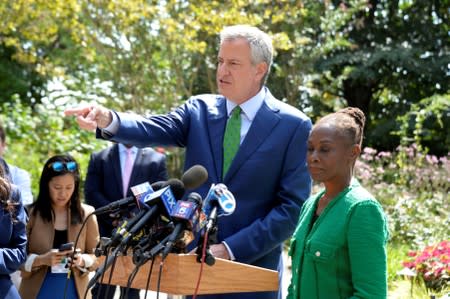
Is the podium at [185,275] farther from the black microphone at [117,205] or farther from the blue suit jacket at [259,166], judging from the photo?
the blue suit jacket at [259,166]

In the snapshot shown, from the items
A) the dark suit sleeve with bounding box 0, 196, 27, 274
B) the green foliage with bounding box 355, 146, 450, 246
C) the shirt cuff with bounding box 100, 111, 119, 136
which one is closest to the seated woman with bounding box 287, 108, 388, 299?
the shirt cuff with bounding box 100, 111, 119, 136

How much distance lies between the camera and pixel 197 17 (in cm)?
1313

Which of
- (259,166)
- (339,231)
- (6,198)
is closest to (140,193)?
(339,231)

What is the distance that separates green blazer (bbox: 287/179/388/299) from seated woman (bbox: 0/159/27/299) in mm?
2097

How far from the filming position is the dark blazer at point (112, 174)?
8.07 meters

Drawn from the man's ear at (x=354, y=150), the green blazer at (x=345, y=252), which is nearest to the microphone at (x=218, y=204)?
the green blazer at (x=345, y=252)

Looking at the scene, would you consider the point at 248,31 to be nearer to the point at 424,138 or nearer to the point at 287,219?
the point at 287,219

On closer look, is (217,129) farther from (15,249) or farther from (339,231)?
(15,249)

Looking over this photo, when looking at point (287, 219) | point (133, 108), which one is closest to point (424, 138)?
point (133, 108)

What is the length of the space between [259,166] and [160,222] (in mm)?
1207

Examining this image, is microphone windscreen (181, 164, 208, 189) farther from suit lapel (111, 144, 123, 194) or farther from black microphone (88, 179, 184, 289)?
suit lapel (111, 144, 123, 194)

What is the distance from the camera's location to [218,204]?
10.5 ft

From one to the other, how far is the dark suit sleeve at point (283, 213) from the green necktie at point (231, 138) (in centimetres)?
20

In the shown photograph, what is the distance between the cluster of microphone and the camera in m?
2.96
